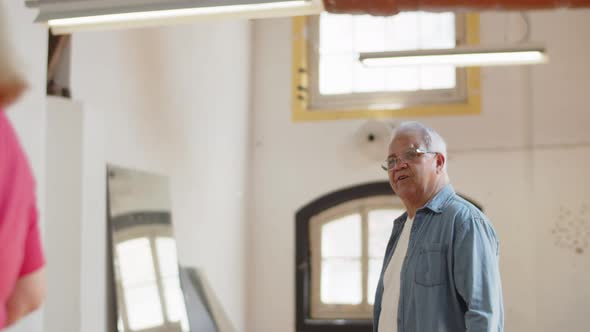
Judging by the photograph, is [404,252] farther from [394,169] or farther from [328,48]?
[328,48]

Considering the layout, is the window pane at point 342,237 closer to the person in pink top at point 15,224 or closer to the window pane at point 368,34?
the window pane at point 368,34

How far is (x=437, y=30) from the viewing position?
7.27 meters

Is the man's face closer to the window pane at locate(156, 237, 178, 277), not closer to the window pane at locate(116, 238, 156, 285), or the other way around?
the window pane at locate(116, 238, 156, 285)

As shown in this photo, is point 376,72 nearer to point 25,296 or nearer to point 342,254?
point 342,254

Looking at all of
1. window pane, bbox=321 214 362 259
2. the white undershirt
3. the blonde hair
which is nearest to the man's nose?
the white undershirt

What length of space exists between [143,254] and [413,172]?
6.32 feet

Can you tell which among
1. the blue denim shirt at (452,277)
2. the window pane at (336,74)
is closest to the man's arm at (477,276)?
the blue denim shirt at (452,277)

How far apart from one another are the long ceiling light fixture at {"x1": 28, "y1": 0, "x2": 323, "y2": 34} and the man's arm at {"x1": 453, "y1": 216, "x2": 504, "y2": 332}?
1.07 metres

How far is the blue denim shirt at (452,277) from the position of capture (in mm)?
2939

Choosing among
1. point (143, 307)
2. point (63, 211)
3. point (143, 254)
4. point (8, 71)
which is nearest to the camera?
point (8, 71)

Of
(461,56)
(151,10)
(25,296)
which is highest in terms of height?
(461,56)

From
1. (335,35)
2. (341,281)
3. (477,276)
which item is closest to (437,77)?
(335,35)

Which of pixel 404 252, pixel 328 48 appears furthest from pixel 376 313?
pixel 328 48

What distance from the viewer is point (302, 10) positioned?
3.10 m
